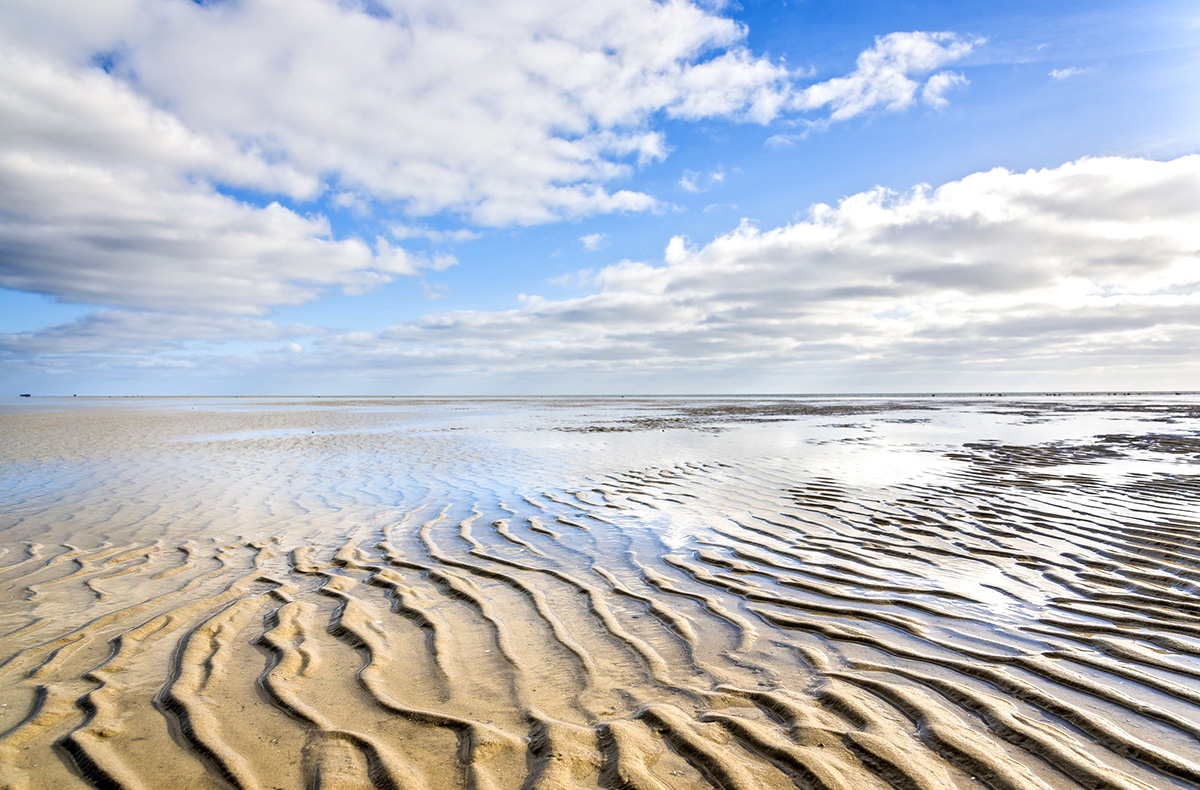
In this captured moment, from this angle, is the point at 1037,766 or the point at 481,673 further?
the point at 481,673

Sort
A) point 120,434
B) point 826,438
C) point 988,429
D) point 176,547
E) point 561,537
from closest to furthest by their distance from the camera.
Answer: point 176,547, point 561,537, point 826,438, point 120,434, point 988,429

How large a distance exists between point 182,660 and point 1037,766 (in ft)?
15.0

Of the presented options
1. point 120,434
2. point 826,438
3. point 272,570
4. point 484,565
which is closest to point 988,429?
point 826,438

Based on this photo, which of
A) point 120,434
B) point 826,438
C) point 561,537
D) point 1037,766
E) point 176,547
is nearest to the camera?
point 1037,766

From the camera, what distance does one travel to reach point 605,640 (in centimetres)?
406

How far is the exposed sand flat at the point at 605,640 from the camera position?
2.63 metres

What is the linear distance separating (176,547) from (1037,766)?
7848 millimetres

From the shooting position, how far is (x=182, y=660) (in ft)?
12.2

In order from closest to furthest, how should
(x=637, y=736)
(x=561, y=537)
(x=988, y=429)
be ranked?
(x=637, y=736), (x=561, y=537), (x=988, y=429)

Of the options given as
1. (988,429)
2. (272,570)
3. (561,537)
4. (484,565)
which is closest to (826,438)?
(988,429)

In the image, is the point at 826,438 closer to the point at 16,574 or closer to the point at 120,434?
the point at 16,574

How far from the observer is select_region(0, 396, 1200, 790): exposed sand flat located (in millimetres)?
2631

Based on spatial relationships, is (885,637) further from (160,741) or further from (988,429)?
(988,429)

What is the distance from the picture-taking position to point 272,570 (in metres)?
5.87
